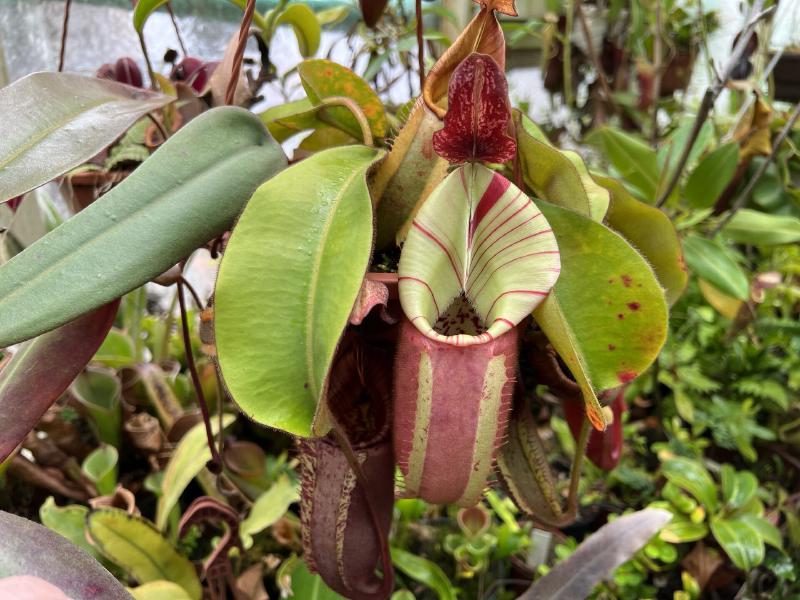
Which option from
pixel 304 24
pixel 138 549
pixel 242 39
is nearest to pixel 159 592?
pixel 138 549

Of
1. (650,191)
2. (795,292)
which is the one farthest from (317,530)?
(795,292)

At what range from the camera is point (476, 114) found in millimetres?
365

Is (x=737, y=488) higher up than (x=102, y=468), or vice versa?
(x=102, y=468)

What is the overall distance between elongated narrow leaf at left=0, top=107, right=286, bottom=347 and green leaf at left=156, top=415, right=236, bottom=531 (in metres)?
0.48

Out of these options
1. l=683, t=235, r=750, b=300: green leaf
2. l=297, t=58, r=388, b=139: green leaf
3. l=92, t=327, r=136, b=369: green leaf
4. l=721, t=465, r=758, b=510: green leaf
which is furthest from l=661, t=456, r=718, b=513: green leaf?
l=92, t=327, r=136, b=369: green leaf

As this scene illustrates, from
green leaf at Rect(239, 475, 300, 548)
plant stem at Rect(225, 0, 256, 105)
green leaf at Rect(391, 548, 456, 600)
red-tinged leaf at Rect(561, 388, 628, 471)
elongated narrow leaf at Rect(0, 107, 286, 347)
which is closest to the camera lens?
elongated narrow leaf at Rect(0, 107, 286, 347)

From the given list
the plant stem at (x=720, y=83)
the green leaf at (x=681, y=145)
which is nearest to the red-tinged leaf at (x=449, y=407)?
the plant stem at (x=720, y=83)

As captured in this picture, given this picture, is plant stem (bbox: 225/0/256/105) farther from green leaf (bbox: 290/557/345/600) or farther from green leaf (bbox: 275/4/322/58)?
green leaf (bbox: 290/557/345/600)

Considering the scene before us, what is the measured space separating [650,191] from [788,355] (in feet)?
2.08

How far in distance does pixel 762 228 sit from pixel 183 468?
0.99m

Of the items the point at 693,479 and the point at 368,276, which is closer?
the point at 368,276

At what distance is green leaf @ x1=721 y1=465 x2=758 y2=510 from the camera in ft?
3.32

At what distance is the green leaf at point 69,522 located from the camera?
2.47 ft

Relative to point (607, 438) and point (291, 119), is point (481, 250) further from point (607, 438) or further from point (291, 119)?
point (607, 438)
